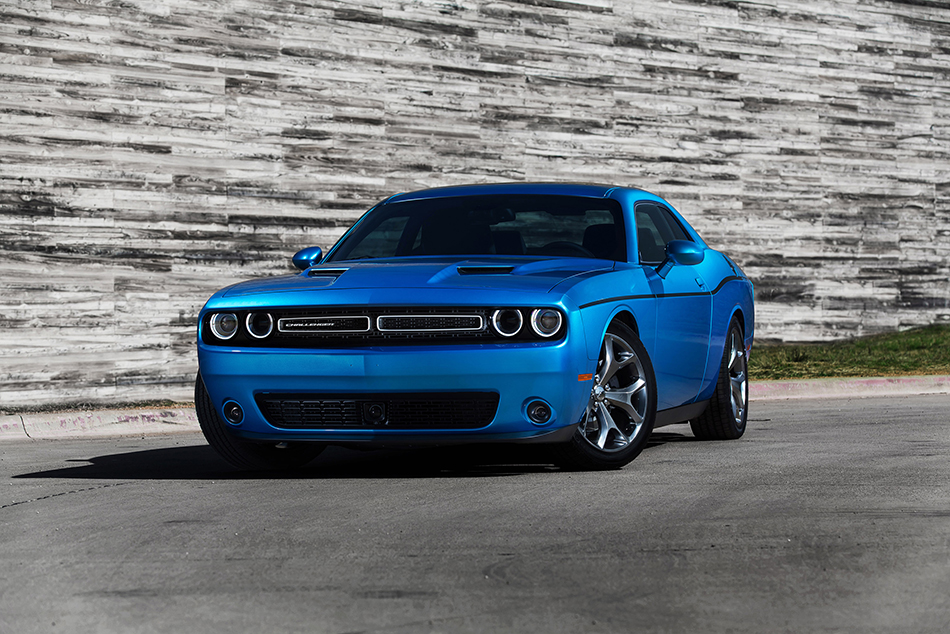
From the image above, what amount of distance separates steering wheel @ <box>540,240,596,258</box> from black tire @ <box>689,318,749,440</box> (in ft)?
4.90

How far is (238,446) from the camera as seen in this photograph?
257 inches

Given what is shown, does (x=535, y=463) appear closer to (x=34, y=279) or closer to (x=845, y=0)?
(x=34, y=279)

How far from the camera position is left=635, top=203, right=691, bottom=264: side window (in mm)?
7350

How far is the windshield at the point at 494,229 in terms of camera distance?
7.03m

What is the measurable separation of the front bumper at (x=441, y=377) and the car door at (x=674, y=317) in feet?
3.64

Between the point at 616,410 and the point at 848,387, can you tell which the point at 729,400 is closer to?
the point at 616,410

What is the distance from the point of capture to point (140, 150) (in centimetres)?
1155

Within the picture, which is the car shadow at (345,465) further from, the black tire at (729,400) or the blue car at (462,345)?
the black tire at (729,400)

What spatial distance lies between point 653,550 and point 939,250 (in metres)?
13.2

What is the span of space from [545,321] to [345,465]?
6.40ft

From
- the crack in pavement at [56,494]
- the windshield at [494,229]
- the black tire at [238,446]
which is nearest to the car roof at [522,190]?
the windshield at [494,229]

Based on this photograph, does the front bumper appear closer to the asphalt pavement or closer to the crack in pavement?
the asphalt pavement

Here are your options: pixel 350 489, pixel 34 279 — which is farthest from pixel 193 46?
pixel 350 489

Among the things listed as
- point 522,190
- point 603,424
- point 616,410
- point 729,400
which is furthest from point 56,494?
point 729,400
